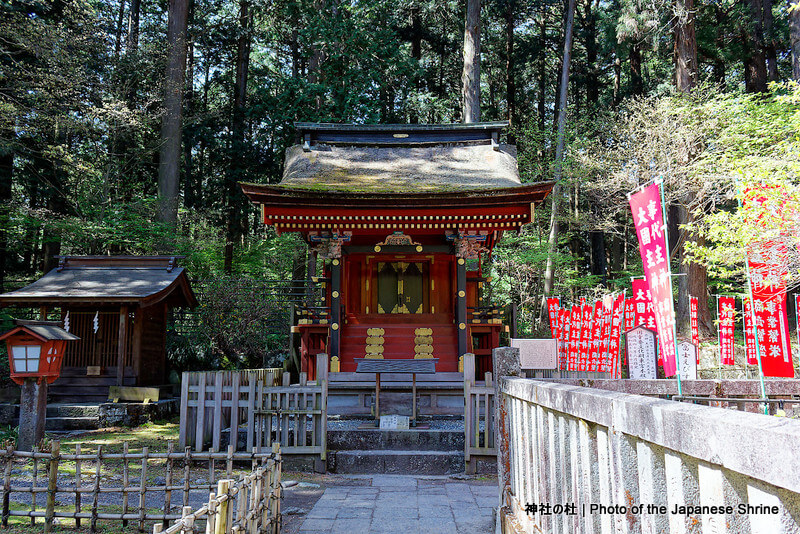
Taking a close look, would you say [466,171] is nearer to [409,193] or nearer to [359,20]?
[409,193]

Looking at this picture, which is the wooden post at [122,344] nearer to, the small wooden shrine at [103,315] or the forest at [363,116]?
the small wooden shrine at [103,315]

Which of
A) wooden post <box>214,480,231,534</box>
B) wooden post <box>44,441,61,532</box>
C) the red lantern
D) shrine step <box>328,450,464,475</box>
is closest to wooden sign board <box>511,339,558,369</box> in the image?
shrine step <box>328,450,464,475</box>

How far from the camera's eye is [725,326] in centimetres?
1210

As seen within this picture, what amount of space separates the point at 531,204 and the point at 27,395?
946cm

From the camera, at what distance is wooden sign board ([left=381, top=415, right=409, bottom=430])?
8.74 m

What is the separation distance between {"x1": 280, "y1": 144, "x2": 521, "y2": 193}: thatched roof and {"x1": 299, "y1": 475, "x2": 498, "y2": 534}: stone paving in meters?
6.15

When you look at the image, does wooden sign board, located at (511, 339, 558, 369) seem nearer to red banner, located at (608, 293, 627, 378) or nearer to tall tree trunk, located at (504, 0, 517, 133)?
red banner, located at (608, 293, 627, 378)

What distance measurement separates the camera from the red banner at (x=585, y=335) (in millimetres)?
13594

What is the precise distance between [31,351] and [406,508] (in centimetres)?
564

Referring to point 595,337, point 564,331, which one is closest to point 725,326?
point 595,337

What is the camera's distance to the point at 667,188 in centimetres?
1579

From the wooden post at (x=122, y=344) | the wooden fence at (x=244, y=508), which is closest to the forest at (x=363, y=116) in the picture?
the wooden post at (x=122, y=344)

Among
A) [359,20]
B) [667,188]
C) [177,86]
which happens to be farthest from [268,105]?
[667,188]

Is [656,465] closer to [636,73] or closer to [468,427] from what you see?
[468,427]
